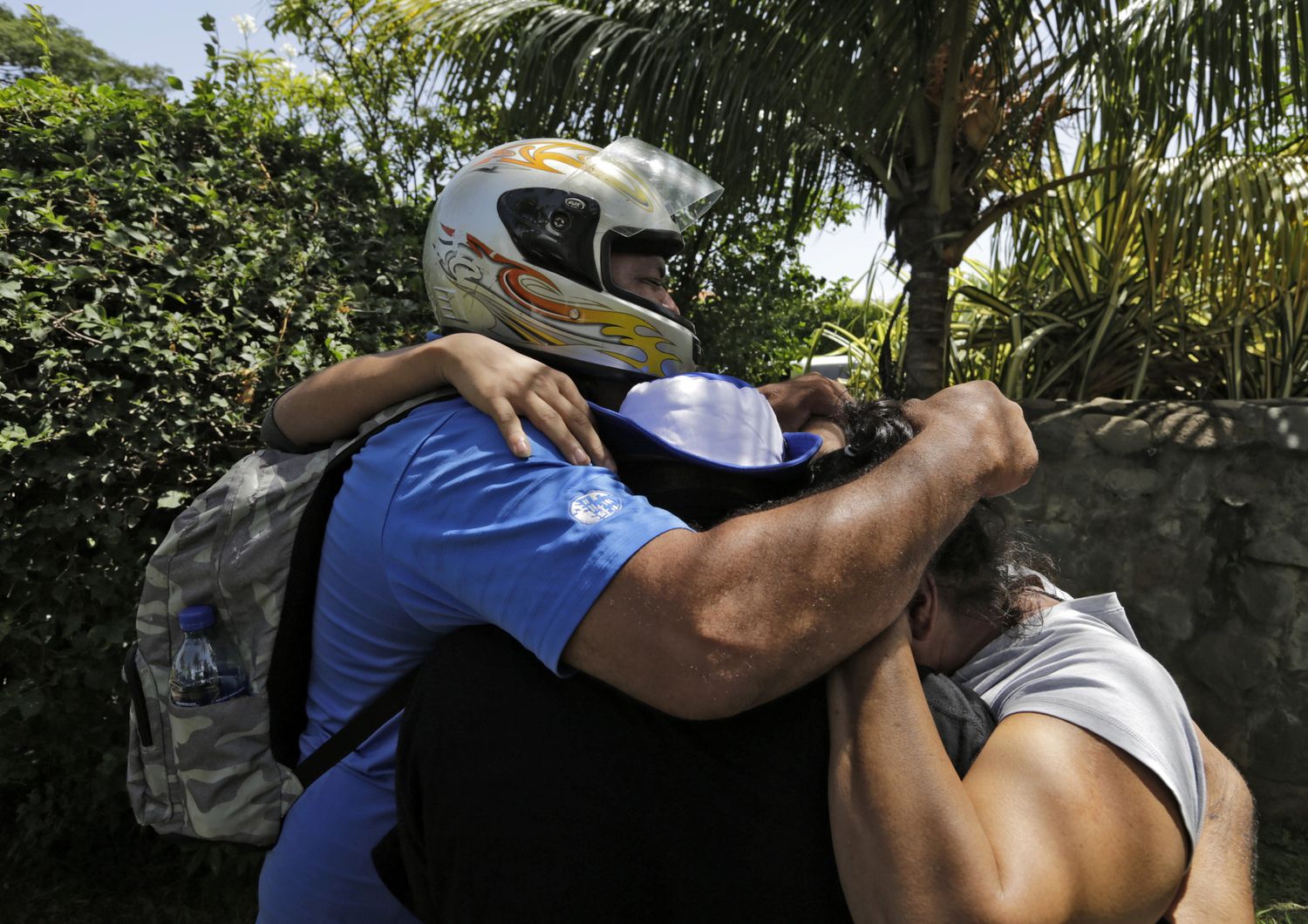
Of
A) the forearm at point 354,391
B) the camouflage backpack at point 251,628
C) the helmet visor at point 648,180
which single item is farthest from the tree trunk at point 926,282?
the camouflage backpack at point 251,628

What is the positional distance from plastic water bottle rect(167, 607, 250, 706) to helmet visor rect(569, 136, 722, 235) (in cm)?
112

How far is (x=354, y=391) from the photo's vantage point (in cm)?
176

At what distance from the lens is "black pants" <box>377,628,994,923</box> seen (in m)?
1.26

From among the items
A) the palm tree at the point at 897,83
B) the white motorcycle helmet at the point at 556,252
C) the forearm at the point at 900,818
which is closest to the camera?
the forearm at the point at 900,818

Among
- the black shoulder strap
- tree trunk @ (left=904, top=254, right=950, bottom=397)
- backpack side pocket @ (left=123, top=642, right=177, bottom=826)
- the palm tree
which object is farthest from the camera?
tree trunk @ (left=904, top=254, right=950, bottom=397)

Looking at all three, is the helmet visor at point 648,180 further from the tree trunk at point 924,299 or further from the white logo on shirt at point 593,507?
the tree trunk at point 924,299

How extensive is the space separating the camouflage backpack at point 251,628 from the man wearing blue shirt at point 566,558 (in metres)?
0.04

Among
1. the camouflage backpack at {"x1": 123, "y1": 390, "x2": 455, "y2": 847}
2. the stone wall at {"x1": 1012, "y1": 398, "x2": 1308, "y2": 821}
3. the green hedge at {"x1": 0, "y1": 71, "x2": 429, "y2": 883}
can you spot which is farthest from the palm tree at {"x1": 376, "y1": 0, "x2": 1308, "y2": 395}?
the camouflage backpack at {"x1": 123, "y1": 390, "x2": 455, "y2": 847}

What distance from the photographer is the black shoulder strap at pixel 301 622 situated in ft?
5.32

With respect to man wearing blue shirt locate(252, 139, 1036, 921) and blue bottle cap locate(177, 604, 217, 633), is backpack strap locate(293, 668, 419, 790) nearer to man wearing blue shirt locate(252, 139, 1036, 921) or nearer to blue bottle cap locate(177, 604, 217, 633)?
man wearing blue shirt locate(252, 139, 1036, 921)

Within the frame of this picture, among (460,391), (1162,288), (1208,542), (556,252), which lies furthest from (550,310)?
(1162,288)

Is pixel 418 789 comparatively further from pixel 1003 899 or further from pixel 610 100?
pixel 610 100

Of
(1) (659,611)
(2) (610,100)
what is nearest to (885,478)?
(1) (659,611)

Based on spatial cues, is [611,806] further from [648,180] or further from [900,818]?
[648,180]
